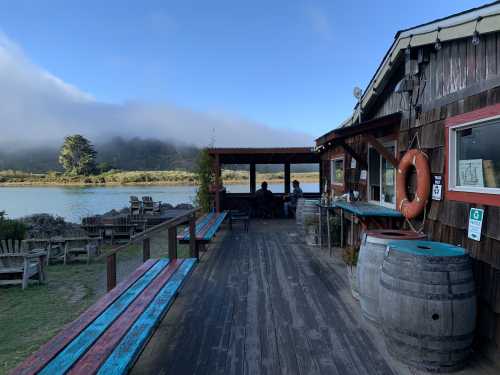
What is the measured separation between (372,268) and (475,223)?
86 cm

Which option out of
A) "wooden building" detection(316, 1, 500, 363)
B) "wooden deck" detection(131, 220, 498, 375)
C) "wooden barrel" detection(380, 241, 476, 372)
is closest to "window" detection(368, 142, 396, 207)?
"wooden building" detection(316, 1, 500, 363)

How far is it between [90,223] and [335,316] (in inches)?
370

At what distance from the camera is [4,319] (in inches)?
168

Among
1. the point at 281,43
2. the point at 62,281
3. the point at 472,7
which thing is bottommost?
the point at 62,281

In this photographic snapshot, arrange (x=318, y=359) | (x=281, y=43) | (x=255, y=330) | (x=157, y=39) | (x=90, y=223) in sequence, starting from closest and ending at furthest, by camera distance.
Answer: (x=318, y=359) < (x=255, y=330) < (x=90, y=223) < (x=281, y=43) < (x=157, y=39)

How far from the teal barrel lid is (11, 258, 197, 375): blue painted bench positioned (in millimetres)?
1821

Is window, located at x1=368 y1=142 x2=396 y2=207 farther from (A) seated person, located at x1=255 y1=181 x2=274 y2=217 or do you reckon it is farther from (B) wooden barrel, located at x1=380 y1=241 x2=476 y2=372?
(A) seated person, located at x1=255 y1=181 x2=274 y2=217

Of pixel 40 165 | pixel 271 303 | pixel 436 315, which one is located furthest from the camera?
pixel 40 165

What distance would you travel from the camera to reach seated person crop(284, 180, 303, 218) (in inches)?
462

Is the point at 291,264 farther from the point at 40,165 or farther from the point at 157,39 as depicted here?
the point at 40,165

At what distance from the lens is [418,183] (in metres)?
3.55

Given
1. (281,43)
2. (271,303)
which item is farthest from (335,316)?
(281,43)

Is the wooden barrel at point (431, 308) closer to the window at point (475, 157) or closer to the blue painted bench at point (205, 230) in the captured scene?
the window at point (475, 157)

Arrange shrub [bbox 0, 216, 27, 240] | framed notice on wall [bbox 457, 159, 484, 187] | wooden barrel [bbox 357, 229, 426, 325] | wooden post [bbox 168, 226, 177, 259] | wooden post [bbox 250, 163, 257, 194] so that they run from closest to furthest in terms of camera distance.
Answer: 1. framed notice on wall [bbox 457, 159, 484, 187]
2. wooden barrel [bbox 357, 229, 426, 325]
3. wooden post [bbox 168, 226, 177, 259]
4. shrub [bbox 0, 216, 27, 240]
5. wooden post [bbox 250, 163, 257, 194]
